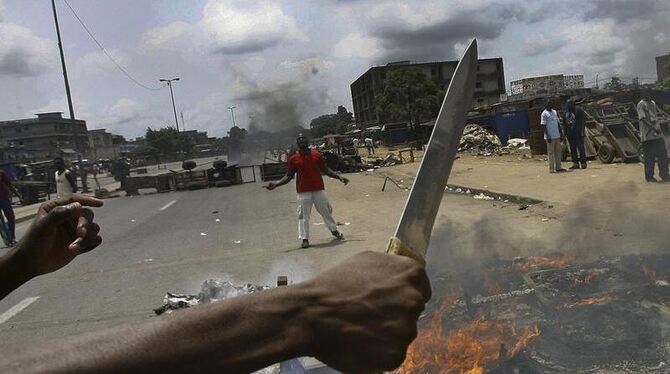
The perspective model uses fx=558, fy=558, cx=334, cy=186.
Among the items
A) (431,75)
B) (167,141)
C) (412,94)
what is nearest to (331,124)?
(431,75)

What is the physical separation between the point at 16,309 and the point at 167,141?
93.4 metres

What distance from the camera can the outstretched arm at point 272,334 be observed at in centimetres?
86

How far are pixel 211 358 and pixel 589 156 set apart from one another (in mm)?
16714

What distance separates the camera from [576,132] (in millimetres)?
14625

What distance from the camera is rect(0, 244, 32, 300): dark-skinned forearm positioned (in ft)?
5.92

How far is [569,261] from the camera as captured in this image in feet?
18.7

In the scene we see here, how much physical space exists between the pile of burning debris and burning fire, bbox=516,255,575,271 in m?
0.09

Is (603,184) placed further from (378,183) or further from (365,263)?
(365,263)

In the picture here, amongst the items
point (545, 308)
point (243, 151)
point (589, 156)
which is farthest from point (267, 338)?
point (243, 151)

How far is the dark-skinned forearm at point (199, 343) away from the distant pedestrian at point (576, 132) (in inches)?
→ 588

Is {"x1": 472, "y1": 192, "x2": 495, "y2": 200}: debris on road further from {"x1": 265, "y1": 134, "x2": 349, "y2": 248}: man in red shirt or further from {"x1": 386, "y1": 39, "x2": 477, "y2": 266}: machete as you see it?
{"x1": 386, "y1": 39, "x2": 477, "y2": 266}: machete

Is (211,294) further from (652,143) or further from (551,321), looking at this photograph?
(652,143)

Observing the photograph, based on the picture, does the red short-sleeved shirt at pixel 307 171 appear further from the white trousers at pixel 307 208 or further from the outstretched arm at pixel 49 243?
the outstretched arm at pixel 49 243

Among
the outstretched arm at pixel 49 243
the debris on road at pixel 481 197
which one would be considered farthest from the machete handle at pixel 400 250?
the debris on road at pixel 481 197
